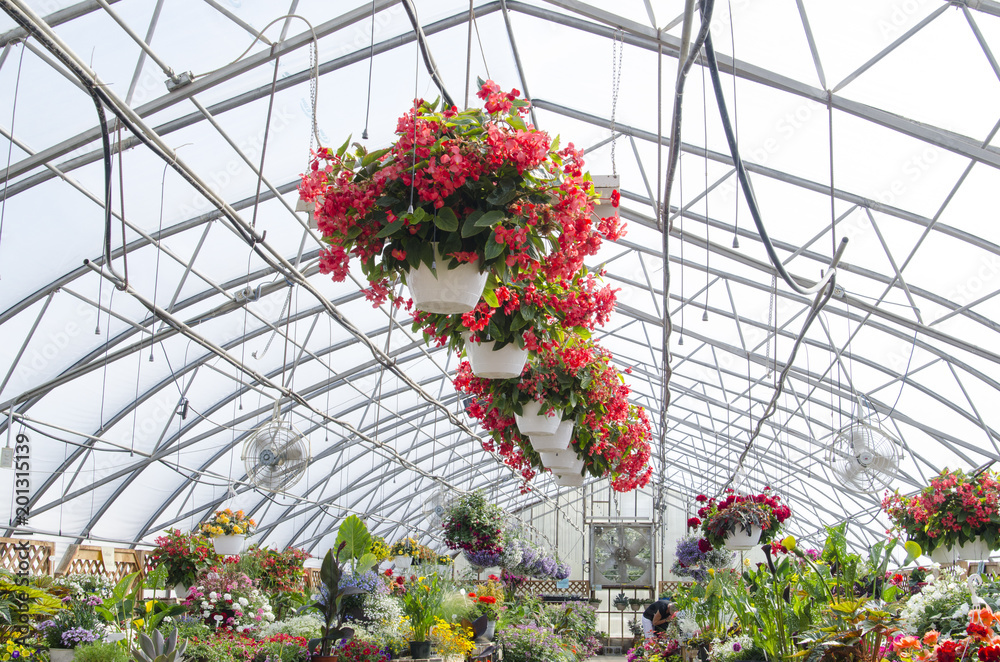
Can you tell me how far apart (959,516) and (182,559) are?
22.5 ft

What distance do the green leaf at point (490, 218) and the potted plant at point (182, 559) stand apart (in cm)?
613

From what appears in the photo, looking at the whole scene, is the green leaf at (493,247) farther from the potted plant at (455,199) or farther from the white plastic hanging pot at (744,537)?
the white plastic hanging pot at (744,537)

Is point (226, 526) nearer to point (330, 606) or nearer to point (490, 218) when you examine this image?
point (330, 606)

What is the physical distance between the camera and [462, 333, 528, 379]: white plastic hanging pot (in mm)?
3396

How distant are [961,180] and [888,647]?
458 cm

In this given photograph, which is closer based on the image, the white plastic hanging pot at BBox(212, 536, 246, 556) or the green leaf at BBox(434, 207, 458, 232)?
the green leaf at BBox(434, 207, 458, 232)

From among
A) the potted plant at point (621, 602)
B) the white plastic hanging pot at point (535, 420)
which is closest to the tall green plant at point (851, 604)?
the white plastic hanging pot at point (535, 420)

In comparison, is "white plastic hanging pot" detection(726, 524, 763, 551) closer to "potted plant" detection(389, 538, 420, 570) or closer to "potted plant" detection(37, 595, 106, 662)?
"potted plant" detection(37, 595, 106, 662)

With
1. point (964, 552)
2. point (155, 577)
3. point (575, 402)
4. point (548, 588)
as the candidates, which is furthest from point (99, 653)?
point (548, 588)

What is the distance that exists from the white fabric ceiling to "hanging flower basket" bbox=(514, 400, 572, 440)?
1.42 meters

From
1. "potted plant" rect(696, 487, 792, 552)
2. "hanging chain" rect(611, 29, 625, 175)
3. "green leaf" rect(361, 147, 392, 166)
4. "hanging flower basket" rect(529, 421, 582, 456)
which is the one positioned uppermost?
"hanging chain" rect(611, 29, 625, 175)

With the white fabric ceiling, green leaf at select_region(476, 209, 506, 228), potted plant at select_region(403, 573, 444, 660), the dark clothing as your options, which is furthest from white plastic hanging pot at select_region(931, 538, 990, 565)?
green leaf at select_region(476, 209, 506, 228)

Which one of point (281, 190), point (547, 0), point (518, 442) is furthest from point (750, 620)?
point (281, 190)

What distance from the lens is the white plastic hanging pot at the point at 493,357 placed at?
340cm
